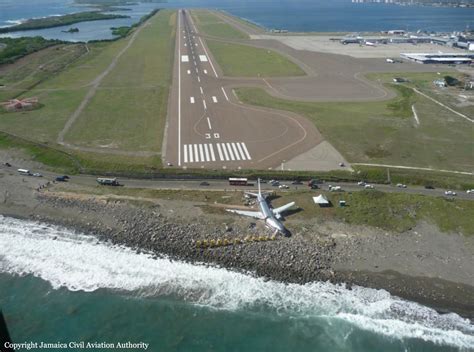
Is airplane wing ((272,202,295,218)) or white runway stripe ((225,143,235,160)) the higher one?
white runway stripe ((225,143,235,160))

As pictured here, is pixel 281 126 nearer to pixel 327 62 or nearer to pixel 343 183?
pixel 343 183

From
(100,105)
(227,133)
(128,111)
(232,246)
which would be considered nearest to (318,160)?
(227,133)

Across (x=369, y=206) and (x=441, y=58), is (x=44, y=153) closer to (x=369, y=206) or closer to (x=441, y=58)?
(x=369, y=206)

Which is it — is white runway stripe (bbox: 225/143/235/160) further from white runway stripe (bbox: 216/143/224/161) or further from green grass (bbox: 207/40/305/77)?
green grass (bbox: 207/40/305/77)

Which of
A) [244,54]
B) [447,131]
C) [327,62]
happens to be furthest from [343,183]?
[244,54]

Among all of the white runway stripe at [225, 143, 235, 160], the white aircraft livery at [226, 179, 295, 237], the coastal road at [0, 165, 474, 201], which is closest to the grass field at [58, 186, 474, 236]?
the coastal road at [0, 165, 474, 201]

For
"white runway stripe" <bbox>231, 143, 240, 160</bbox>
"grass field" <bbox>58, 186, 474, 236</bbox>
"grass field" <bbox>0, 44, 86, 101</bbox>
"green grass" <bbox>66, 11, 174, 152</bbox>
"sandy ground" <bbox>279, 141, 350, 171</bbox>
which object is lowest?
"grass field" <bbox>58, 186, 474, 236</bbox>

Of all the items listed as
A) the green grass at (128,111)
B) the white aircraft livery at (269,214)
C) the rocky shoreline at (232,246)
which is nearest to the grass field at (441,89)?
the white aircraft livery at (269,214)

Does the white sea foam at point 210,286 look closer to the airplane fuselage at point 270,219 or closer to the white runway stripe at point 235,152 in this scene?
the airplane fuselage at point 270,219

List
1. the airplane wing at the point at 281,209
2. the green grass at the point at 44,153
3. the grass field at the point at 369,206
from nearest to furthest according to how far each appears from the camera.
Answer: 1. the grass field at the point at 369,206
2. the airplane wing at the point at 281,209
3. the green grass at the point at 44,153
